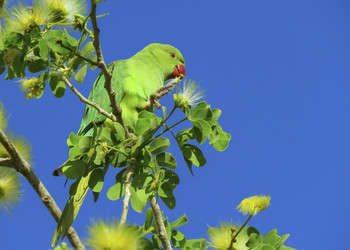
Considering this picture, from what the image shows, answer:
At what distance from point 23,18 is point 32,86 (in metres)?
0.43

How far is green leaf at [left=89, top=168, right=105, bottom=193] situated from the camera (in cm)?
247

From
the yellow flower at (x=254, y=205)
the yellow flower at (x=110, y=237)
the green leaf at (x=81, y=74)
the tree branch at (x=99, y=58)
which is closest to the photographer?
the yellow flower at (x=110, y=237)

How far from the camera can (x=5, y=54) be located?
7.52ft

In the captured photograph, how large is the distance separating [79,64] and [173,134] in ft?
2.30

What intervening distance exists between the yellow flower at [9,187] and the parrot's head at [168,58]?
1.99 meters

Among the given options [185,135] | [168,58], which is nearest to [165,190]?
[185,135]

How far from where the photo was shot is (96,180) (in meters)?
2.48

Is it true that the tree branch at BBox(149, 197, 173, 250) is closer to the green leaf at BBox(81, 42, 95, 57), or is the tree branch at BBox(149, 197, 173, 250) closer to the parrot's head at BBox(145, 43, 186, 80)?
the green leaf at BBox(81, 42, 95, 57)

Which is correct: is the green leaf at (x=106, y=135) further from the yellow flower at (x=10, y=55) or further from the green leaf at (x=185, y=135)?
the yellow flower at (x=10, y=55)

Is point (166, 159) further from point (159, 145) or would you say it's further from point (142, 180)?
point (142, 180)

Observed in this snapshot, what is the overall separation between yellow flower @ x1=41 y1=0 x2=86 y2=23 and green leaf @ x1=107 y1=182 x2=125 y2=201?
0.85m

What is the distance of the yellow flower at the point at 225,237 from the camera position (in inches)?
90.2

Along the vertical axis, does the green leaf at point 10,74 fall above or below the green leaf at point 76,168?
above

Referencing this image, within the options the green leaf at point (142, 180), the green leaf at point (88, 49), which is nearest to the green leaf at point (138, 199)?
the green leaf at point (142, 180)
